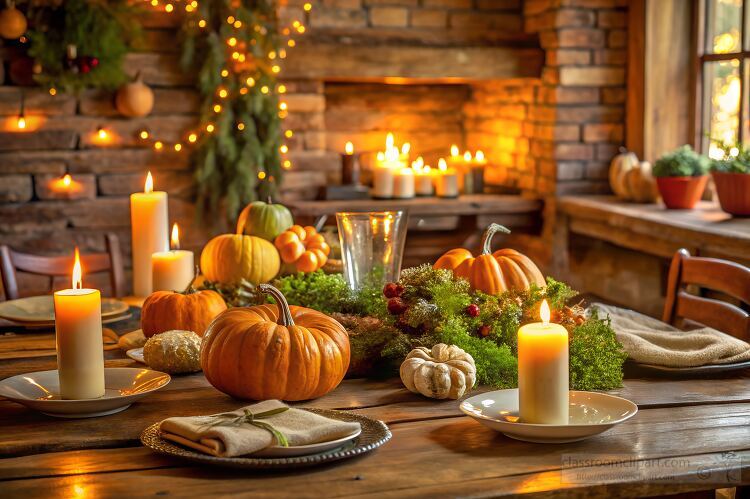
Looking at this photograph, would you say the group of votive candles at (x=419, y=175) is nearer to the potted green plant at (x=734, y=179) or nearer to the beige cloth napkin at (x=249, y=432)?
the potted green plant at (x=734, y=179)

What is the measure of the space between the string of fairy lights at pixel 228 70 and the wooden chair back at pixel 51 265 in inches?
A: 50.9

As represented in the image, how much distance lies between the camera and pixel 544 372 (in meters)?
1.25

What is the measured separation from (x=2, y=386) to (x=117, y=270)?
1431mm

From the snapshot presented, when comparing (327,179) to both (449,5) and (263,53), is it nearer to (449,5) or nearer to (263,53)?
(263,53)

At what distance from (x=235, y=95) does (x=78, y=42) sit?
0.66 meters

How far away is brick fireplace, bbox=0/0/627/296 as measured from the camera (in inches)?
159

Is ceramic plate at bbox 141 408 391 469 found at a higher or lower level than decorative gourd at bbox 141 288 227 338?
lower

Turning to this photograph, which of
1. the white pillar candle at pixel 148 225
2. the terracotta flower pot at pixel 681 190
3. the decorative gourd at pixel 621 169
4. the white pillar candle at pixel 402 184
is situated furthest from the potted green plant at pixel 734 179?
the white pillar candle at pixel 148 225

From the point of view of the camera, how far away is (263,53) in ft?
13.4

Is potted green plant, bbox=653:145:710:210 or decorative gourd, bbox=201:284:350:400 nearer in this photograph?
decorative gourd, bbox=201:284:350:400

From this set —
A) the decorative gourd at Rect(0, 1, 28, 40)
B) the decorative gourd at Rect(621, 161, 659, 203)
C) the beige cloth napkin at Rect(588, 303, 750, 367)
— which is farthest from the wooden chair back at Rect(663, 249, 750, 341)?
the decorative gourd at Rect(0, 1, 28, 40)

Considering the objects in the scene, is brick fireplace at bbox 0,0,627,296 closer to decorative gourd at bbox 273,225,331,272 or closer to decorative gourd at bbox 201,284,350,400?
decorative gourd at bbox 273,225,331,272

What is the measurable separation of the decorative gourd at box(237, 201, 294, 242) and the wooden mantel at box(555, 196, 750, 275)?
1.52 m

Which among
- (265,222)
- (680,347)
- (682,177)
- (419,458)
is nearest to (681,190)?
(682,177)
